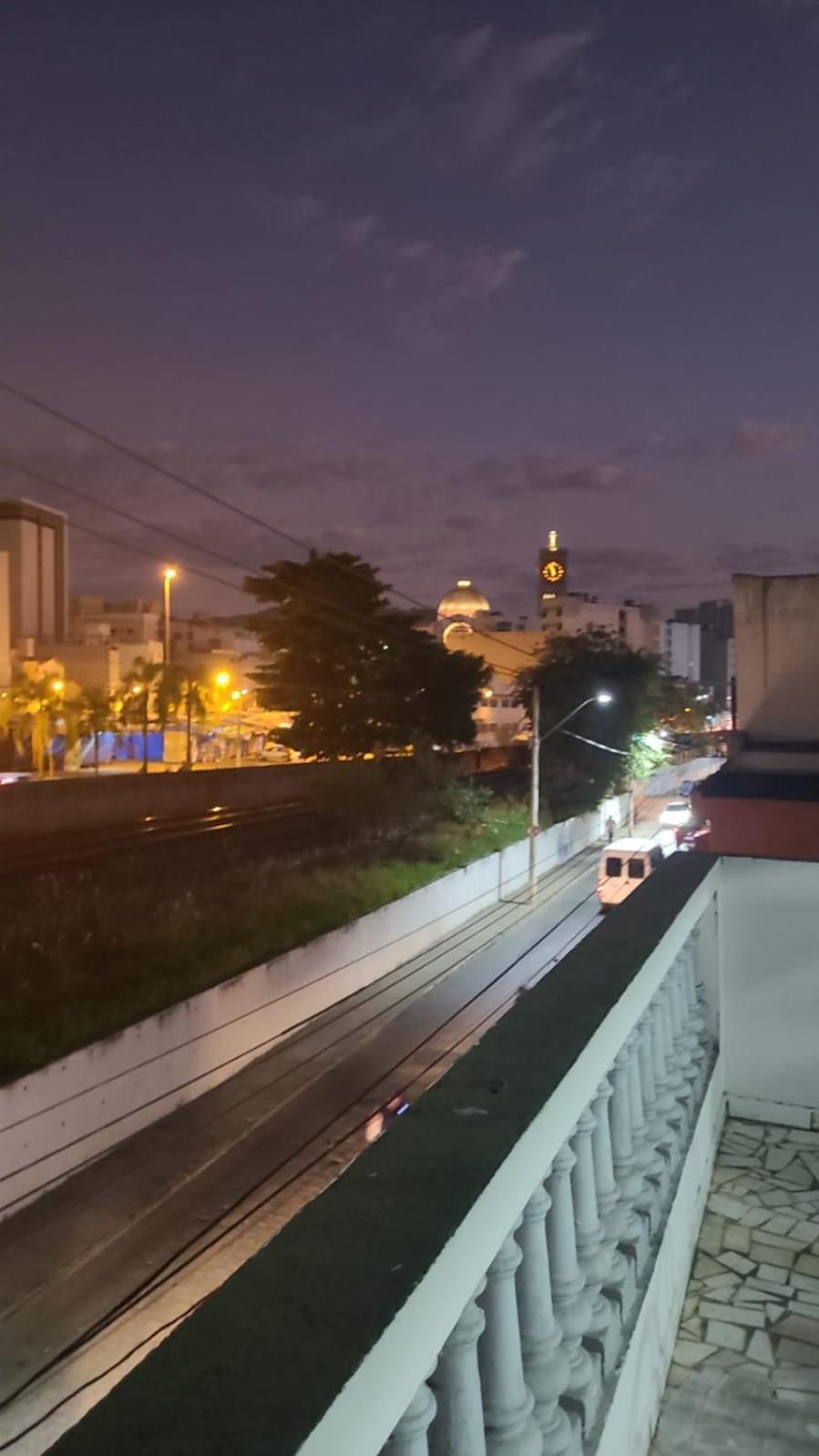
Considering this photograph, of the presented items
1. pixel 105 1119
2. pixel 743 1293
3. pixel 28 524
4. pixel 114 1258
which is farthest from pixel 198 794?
pixel 28 524

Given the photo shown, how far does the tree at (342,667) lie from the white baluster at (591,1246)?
39.4 meters

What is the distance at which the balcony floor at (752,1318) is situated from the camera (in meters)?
2.42

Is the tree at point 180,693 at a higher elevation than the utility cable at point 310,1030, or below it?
higher

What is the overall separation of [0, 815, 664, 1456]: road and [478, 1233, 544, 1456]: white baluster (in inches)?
127

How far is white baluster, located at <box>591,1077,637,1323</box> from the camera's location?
2102 mm

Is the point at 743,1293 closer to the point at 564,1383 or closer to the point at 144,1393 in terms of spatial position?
the point at 564,1383

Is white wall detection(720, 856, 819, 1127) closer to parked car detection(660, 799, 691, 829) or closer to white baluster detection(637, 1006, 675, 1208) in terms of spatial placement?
white baluster detection(637, 1006, 675, 1208)

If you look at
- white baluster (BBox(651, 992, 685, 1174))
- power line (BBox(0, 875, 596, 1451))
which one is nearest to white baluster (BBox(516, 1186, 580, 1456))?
white baluster (BBox(651, 992, 685, 1174))

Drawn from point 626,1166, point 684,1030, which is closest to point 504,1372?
point 626,1166

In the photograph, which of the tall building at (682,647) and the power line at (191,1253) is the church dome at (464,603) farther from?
the power line at (191,1253)

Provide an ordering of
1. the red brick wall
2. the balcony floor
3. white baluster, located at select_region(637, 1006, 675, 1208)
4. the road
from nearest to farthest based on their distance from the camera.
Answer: the balcony floor, white baluster, located at select_region(637, 1006, 675, 1208), the road, the red brick wall

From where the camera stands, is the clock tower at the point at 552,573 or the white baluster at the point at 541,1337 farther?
the clock tower at the point at 552,573

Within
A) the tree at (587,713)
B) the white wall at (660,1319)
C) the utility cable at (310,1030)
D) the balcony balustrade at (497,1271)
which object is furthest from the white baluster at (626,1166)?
the tree at (587,713)

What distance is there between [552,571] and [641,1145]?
377 ft
